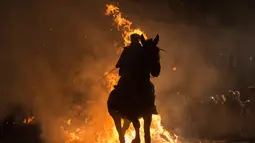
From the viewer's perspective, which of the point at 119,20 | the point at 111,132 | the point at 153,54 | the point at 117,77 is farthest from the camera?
the point at 119,20

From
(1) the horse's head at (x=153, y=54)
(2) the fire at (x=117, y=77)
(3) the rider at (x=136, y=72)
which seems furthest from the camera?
(2) the fire at (x=117, y=77)

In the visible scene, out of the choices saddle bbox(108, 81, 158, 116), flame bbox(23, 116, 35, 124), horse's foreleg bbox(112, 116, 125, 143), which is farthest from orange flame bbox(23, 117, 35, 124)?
saddle bbox(108, 81, 158, 116)

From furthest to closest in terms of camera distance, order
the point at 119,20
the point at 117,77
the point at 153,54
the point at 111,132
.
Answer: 1. the point at 119,20
2. the point at 117,77
3. the point at 111,132
4. the point at 153,54

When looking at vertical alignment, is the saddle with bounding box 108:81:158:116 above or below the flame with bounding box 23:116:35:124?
below

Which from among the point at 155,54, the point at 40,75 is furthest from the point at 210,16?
the point at 155,54

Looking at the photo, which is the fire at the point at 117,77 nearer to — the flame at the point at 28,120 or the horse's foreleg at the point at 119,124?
the flame at the point at 28,120

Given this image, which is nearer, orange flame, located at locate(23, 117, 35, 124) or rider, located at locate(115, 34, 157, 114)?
rider, located at locate(115, 34, 157, 114)

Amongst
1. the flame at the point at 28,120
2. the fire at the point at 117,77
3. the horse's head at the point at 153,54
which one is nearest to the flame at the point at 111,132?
the fire at the point at 117,77

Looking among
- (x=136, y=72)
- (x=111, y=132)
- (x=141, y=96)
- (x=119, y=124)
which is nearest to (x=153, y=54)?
(x=136, y=72)

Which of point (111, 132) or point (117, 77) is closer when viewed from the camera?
point (111, 132)

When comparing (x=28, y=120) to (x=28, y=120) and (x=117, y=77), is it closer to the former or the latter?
(x=28, y=120)

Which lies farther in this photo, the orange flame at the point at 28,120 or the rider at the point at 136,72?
the orange flame at the point at 28,120

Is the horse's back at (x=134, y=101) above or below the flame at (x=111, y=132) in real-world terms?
below

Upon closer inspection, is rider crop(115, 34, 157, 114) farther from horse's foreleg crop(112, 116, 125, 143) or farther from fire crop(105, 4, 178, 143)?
fire crop(105, 4, 178, 143)
